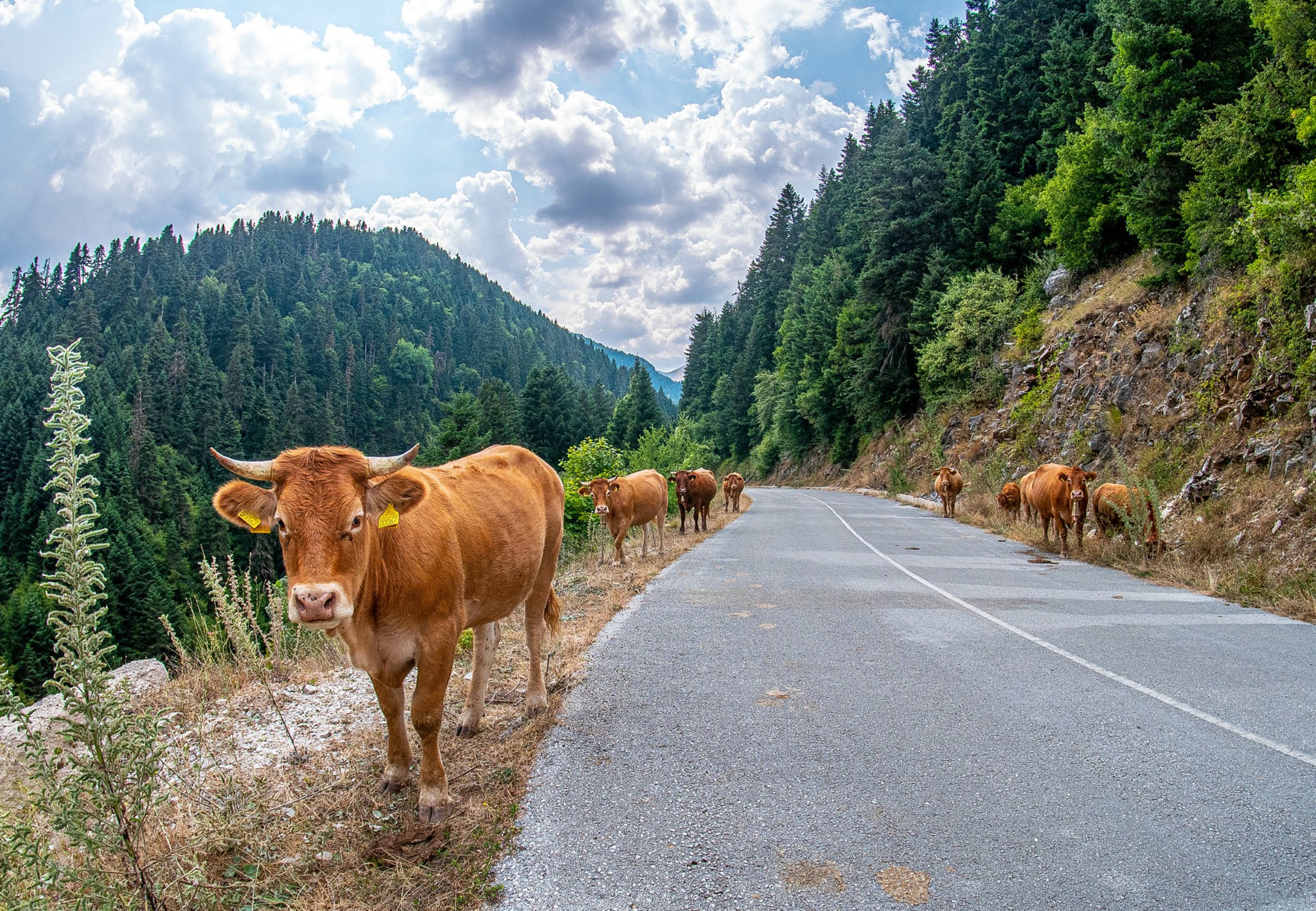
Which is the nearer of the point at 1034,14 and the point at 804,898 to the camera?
the point at 804,898

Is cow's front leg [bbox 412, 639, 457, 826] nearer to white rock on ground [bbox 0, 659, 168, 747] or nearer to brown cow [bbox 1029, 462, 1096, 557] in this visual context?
white rock on ground [bbox 0, 659, 168, 747]

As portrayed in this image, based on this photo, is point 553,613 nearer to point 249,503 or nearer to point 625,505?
point 249,503

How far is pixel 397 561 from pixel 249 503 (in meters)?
0.70

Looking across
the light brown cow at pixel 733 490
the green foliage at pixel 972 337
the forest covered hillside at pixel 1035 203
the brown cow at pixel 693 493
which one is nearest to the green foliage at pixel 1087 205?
the forest covered hillside at pixel 1035 203

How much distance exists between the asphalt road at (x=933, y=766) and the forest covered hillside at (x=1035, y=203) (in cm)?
976

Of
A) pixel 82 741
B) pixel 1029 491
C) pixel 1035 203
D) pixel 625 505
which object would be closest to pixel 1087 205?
pixel 1035 203

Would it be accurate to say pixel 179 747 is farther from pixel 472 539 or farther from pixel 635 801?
pixel 635 801

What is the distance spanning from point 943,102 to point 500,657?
54.6 m

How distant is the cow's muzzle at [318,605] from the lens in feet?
9.33

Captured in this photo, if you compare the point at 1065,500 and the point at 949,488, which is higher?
the point at 1065,500

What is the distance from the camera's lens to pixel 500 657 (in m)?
6.43

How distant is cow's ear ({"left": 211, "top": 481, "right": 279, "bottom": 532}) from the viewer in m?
3.24

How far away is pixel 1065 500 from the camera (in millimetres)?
13672

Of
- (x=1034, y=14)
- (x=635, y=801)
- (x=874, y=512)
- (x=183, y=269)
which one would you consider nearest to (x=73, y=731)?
(x=635, y=801)
